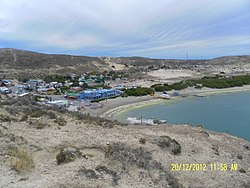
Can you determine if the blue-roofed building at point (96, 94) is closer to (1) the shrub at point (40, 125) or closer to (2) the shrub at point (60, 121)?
(2) the shrub at point (60, 121)

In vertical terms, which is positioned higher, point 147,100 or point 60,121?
point 60,121

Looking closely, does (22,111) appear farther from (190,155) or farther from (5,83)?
(5,83)

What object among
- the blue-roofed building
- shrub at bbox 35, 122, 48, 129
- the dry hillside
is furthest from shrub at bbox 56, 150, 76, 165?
the blue-roofed building

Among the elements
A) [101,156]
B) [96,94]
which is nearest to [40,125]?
[101,156]

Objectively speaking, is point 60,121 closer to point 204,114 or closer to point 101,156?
point 101,156

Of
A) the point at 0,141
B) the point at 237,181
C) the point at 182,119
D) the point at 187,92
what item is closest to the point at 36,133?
the point at 0,141
